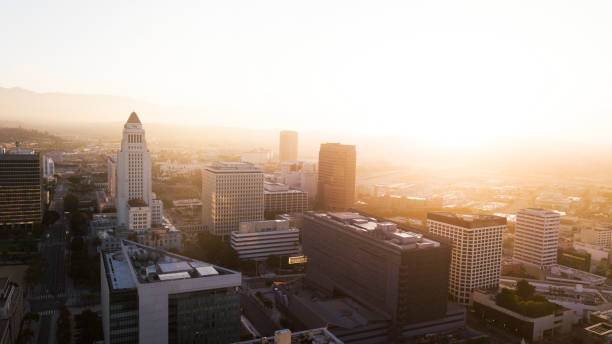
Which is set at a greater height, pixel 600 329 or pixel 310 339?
pixel 310 339

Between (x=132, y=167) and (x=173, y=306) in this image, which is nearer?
(x=173, y=306)

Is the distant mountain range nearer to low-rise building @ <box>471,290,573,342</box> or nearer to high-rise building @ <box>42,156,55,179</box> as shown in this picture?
high-rise building @ <box>42,156,55,179</box>

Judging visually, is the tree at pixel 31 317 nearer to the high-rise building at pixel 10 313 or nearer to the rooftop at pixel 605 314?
the high-rise building at pixel 10 313

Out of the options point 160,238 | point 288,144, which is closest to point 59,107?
point 288,144

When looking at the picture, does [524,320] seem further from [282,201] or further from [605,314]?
[282,201]

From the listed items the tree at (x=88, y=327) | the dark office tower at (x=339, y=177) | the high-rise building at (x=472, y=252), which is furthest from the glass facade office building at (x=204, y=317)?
the dark office tower at (x=339, y=177)

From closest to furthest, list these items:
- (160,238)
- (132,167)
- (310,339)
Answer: (310,339), (160,238), (132,167)

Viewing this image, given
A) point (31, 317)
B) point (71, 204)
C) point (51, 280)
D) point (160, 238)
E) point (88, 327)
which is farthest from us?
point (71, 204)
